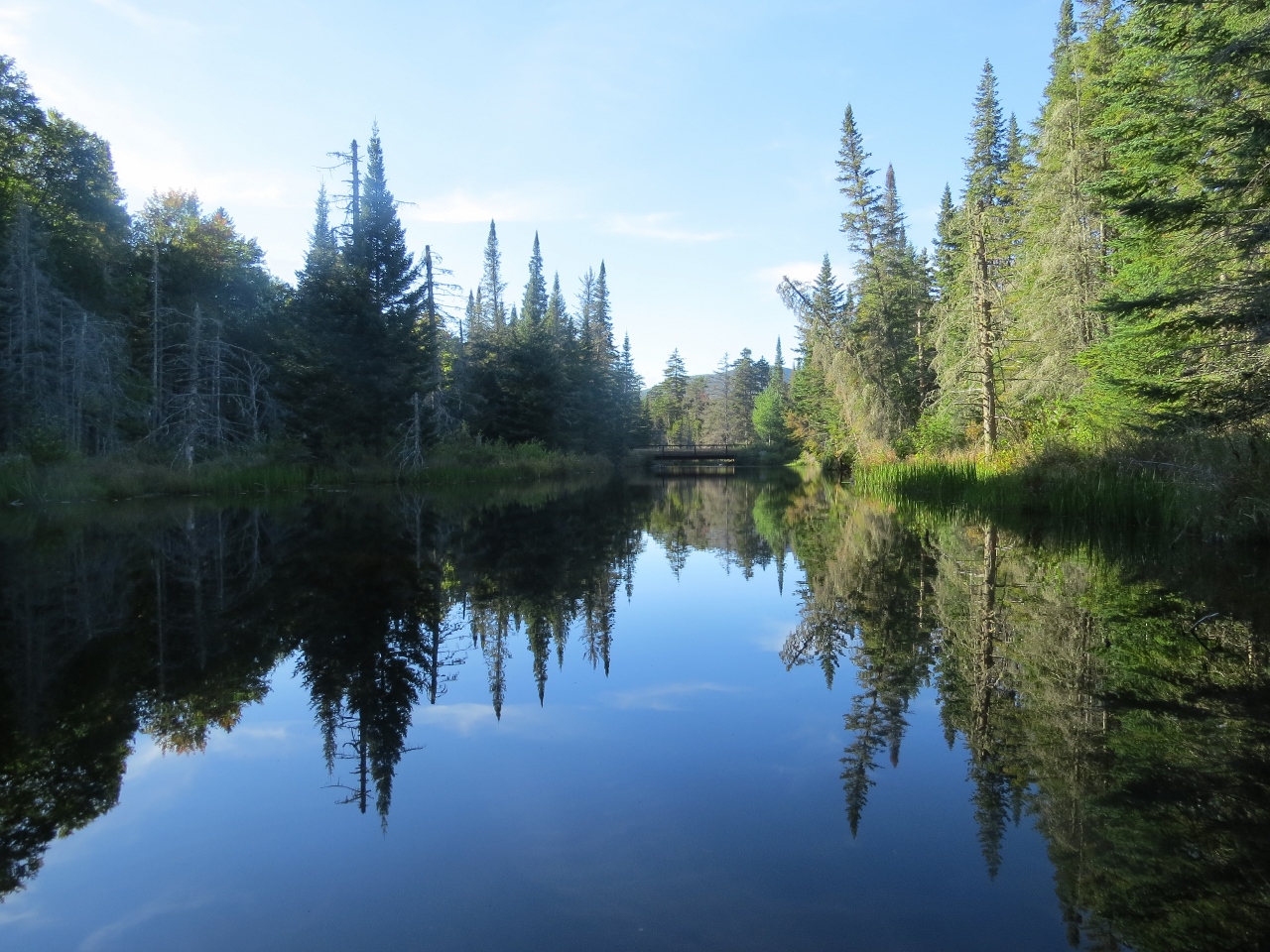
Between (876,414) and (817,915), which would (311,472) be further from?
(817,915)

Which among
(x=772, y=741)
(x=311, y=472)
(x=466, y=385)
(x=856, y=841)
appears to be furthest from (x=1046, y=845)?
(x=466, y=385)

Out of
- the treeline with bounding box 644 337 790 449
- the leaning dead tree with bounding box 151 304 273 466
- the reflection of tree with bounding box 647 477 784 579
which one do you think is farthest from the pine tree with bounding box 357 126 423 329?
the treeline with bounding box 644 337 790 449

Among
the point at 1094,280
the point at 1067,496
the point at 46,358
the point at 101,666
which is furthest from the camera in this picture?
the point at 46,358

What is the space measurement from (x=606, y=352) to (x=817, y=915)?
63.4m

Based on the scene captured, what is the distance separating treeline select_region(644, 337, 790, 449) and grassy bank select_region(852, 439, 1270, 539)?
5939cm

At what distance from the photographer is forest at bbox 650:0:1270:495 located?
30.3 ft

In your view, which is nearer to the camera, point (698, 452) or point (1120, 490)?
point (1120, 490)

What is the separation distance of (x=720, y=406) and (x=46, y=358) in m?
75.9

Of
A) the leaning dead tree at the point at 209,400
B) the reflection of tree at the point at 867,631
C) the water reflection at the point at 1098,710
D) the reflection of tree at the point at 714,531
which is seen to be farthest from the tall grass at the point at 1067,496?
the leaning dead tree at the point at 209,400

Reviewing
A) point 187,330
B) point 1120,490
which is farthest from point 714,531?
point 187,330

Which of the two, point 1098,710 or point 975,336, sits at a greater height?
point 975,336

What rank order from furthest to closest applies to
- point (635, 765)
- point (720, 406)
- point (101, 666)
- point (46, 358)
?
point (720, 406), point (46, 358), point (101, 666), point (635, 765)

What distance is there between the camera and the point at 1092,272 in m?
18.0

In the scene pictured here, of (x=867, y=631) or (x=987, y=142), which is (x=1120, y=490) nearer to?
(x=867, y=631)
